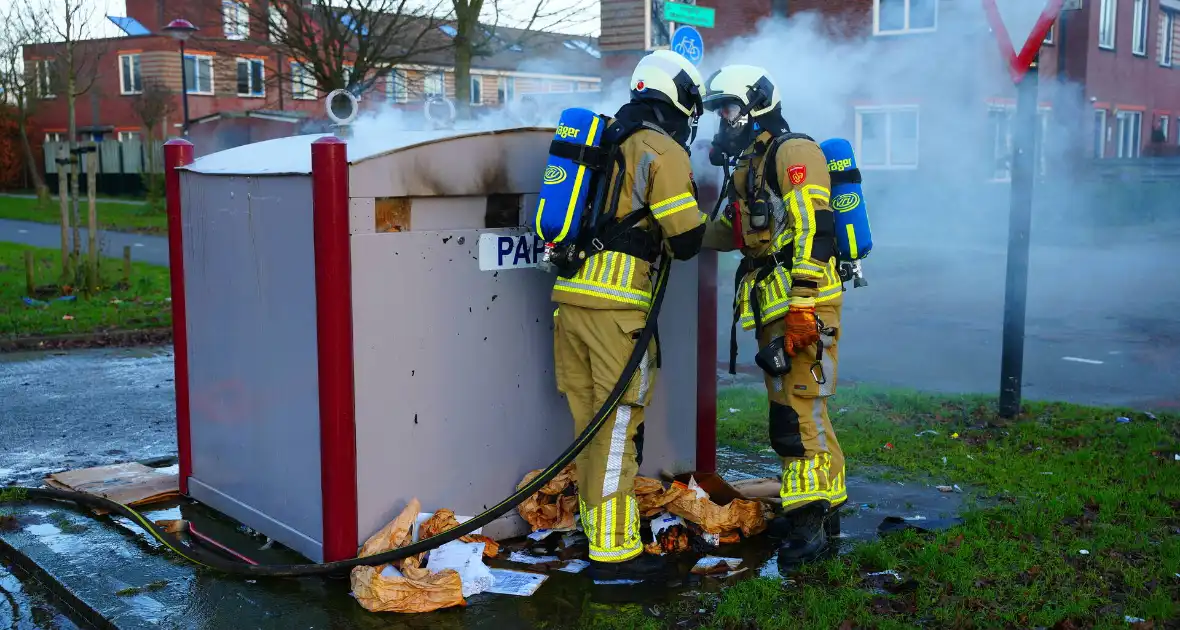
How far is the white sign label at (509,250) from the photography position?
14.3 feet

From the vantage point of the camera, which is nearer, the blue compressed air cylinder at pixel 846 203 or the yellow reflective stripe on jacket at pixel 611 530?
the yellow reflective stripe on jacket at pixel 611 530

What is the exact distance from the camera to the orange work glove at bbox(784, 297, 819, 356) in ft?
13.8

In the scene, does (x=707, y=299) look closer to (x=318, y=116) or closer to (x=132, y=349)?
(x=132, y=349)

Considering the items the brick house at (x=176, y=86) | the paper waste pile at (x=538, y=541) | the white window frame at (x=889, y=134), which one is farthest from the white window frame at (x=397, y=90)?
the paper waste pile at (x=538, y=541)

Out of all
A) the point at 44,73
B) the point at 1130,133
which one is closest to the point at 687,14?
the point at 1130,133

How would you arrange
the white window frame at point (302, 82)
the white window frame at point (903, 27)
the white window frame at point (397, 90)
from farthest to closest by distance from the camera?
the white window frame at point (397, 90)
the white window frame at point (302, 82)
the white window frame at point (903, 27)

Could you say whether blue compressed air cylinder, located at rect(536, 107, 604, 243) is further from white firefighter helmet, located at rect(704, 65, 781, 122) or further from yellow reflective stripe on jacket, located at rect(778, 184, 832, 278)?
yellow reflective stripe on jacket, located at rect(778, 184, 832, 278)

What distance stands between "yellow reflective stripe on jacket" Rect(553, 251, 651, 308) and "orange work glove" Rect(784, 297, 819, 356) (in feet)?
2.08

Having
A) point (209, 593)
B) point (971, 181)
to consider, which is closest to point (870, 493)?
point (209, 593)

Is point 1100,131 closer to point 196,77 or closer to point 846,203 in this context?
point 846,203

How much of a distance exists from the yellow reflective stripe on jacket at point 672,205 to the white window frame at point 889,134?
15.3 meters

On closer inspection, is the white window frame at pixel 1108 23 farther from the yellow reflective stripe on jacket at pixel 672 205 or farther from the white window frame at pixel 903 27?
the yellow reflective stripe on jacket at pixel 672 205

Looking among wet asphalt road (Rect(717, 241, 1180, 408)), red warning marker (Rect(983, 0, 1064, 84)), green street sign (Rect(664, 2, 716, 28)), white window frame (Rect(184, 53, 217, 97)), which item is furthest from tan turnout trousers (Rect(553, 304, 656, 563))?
white window frame (Rect(184, 53, 217, 97))

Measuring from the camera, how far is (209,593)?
3986mm
